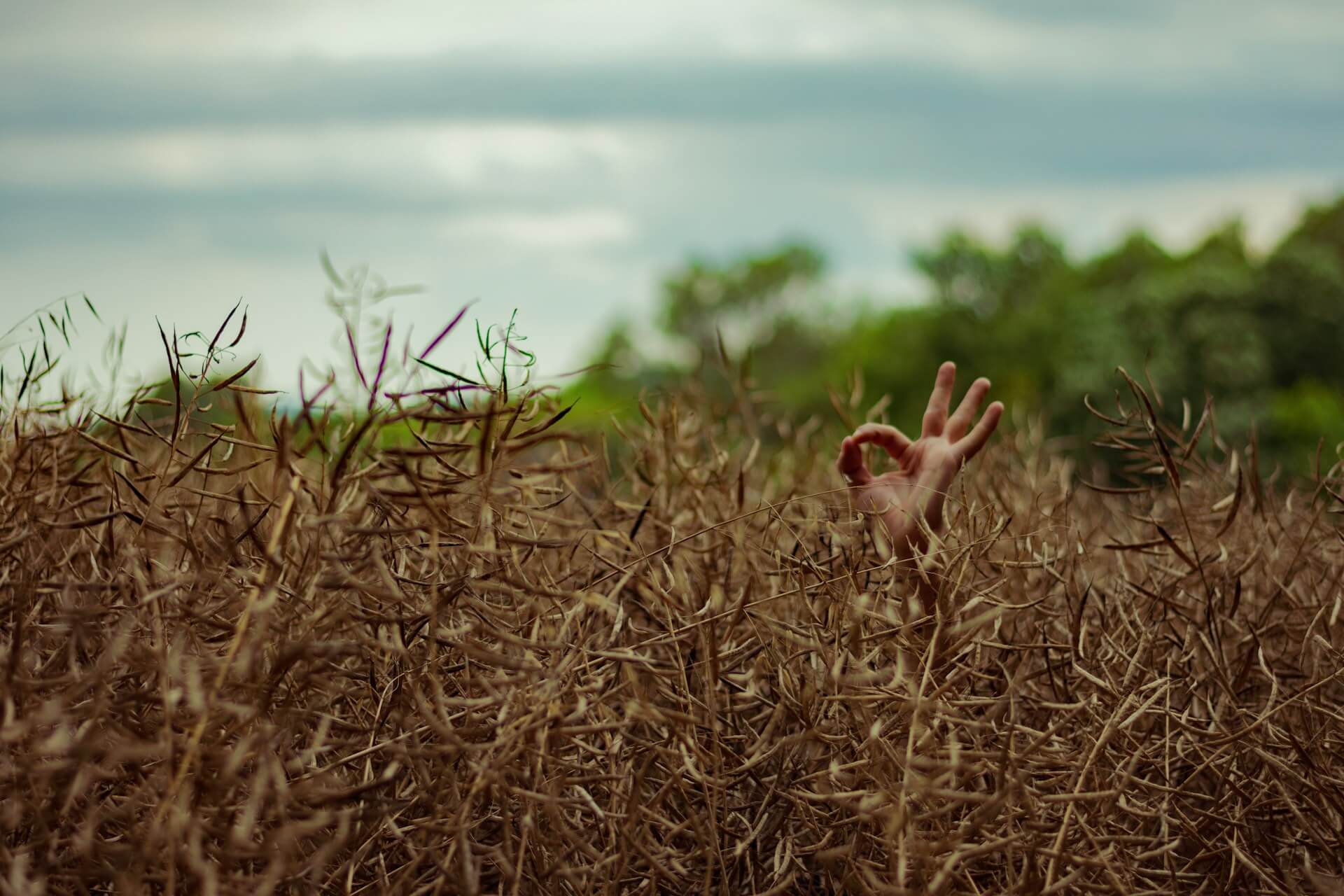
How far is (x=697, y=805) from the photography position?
1.53m

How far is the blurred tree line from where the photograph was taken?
15859 millimetres

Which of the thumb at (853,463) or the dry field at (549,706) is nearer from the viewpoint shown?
the dry field at (549,706)

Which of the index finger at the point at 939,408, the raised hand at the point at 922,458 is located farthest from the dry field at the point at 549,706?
the index finger at the point at 939,408

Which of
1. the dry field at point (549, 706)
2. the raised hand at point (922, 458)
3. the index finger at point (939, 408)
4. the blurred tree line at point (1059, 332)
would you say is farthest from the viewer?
the blurred tree line at point (1059, 332)

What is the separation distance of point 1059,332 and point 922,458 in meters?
26.2

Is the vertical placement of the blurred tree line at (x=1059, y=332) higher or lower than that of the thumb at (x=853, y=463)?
lower

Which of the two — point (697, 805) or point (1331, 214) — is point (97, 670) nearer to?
point (697, 805)

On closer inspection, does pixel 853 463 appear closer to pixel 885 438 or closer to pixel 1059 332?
pixel 885 438

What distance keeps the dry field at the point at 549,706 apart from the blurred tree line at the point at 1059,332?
34 cm

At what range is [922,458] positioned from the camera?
2.01 metres

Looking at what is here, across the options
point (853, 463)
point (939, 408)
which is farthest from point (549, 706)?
point (939, 408)

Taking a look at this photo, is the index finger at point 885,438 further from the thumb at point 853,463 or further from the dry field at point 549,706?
the dry field at point 549,706

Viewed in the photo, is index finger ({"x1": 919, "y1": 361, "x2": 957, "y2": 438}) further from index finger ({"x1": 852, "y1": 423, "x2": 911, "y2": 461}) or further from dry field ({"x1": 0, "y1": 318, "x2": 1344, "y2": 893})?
dry field ({"x1": 0, "y1": 318, "x2": 1344, "y2": 893})

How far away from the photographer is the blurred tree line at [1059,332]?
A: 15859mm
